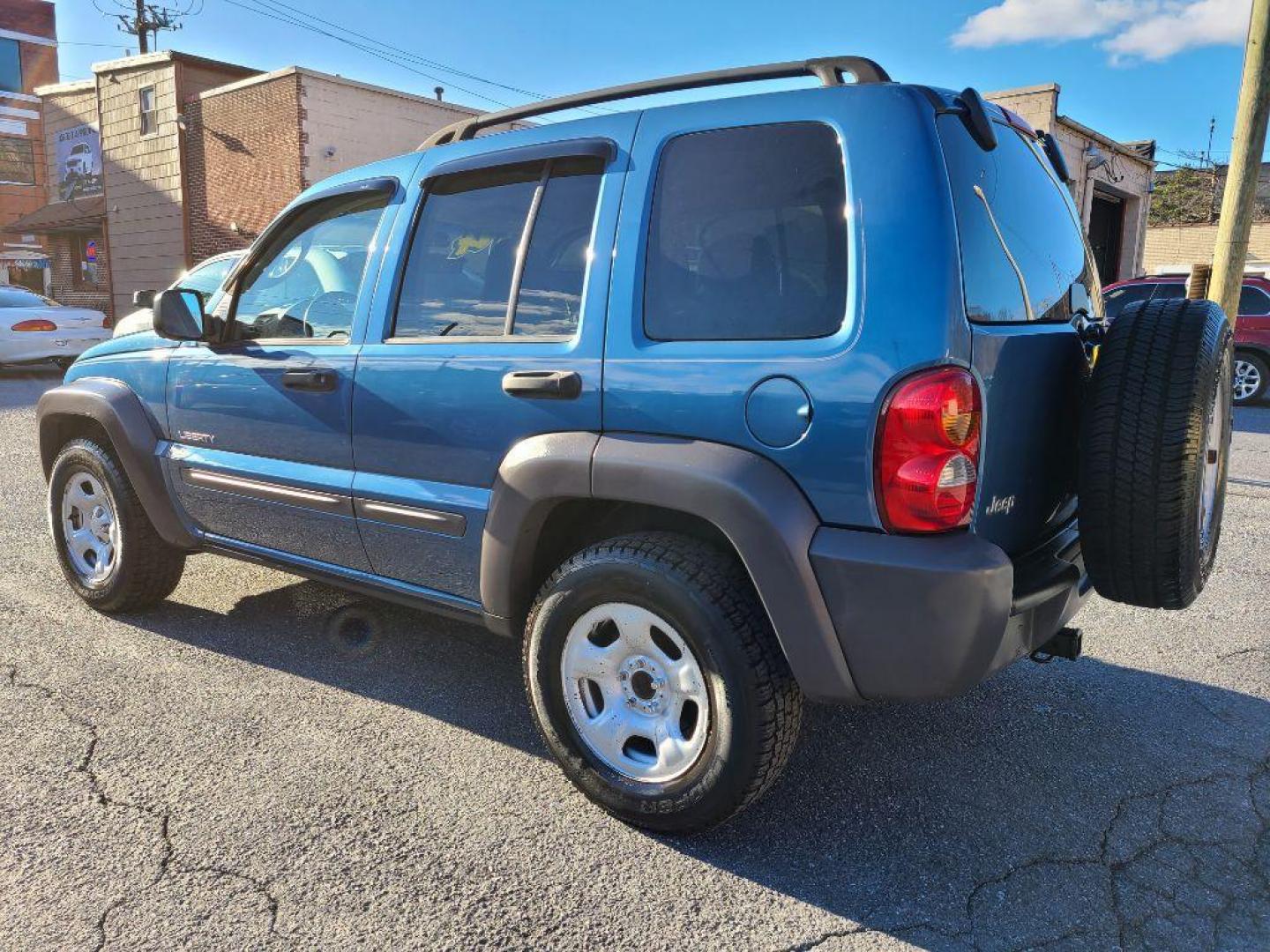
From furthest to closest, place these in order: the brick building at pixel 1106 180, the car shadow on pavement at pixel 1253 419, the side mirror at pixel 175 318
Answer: the brick building at pixel 1106 180 < the car shadow on pavement at pixel 1253 419 < the side mirror at pixel 175 318

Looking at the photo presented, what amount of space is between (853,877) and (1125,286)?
1196cm

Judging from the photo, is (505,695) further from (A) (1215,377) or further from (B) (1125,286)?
(B) (1125,286)

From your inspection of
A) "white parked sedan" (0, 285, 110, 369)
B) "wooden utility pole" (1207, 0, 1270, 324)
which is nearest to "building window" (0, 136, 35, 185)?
"white parked sedan" (0, 285, 110, 369)

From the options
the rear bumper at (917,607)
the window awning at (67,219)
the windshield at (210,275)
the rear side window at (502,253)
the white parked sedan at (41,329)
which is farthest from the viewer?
the window awning at (67,219)

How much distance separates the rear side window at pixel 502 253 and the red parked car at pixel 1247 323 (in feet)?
36.3

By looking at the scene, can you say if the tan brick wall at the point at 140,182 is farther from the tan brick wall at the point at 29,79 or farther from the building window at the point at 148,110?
→ the tan brick wall at the point at 29,79

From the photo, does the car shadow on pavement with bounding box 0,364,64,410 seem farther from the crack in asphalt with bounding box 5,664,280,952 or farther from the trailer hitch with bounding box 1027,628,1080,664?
the trailer hitch with bounding box 1027,628,1080,664

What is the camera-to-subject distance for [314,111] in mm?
19484

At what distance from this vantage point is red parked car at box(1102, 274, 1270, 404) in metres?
12.0

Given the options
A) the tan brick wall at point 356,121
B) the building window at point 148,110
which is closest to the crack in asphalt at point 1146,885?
the tan brick wall at point 356,121

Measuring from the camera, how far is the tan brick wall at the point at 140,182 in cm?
2277

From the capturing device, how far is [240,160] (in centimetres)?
2106

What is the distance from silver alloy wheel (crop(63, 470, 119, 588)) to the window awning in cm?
2566

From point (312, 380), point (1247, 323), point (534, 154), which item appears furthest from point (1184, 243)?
point (312, 380)
